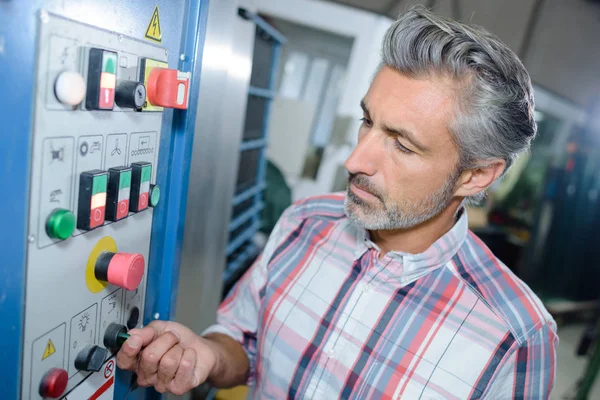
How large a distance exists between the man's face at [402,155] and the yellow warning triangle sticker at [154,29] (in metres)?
0.44

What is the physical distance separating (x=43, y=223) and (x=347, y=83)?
8.47 ft

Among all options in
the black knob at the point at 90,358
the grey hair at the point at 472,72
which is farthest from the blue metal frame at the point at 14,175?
the grey hair at the point at 472,72

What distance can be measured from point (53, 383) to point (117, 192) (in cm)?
25

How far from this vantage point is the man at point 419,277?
0.81 meters

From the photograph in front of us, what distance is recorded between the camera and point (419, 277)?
893 mm

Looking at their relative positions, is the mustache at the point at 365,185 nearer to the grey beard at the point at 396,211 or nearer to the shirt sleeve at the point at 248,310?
the grey beard at the point at 396,211

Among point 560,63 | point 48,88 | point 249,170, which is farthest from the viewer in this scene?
point 560,63

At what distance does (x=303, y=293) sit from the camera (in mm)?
964

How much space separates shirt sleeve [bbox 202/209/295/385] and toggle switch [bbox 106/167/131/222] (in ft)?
1.68

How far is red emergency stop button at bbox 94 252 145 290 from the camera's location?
56 centimetres

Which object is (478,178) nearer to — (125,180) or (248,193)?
(125,180)

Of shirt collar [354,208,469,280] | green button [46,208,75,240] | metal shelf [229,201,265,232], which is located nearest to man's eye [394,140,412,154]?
shirt collar [354,208,469,280]

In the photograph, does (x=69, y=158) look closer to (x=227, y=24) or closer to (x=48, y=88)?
(x=48, y=88)

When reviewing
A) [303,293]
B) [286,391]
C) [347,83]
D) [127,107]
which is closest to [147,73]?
[127,107]
